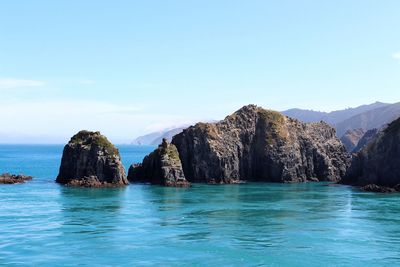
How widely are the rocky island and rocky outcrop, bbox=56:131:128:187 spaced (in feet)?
A: 47.5

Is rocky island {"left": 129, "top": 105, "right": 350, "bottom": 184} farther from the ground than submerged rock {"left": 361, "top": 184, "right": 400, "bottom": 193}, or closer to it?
farther from the ground

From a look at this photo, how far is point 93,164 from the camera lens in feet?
449

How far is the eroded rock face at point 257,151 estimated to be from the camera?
157 m

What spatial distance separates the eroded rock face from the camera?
156750 millimetres

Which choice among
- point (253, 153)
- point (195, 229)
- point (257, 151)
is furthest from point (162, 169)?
point (195, 229)

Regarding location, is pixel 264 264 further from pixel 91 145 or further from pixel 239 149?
pixel 239 149

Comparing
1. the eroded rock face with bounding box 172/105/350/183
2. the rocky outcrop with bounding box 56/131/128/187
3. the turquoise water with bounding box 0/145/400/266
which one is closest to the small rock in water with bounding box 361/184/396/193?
the turquoise water with bounding box 0/145/400/266

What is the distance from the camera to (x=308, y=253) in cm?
5812

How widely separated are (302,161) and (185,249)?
116m

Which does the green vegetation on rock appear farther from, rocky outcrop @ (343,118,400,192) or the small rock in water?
rocky outcrop @ (343,118,400,192)

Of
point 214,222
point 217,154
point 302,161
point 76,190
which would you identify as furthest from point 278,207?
point 302,161

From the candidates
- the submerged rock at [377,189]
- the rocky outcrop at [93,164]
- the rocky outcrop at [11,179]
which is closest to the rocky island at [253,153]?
the rocky outcrop at [93,164]

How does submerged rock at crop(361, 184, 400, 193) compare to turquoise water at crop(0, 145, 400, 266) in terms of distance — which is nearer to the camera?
turquoise water at crop(0, 145, 400, 266)

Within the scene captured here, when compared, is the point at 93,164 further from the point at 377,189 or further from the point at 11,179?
the point at 377,189
